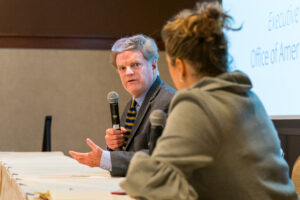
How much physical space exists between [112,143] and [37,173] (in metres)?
0.40

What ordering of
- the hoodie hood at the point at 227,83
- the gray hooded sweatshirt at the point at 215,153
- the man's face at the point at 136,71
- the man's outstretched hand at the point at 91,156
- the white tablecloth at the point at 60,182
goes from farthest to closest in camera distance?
the man's face at the point at 136,71, the man's outstretched hand at the point at 91,156, the white tablecloth at the point at 60,182, the hoodie hood at the point at 227,83, the gray hooded sweatshirt at the point at 215,153

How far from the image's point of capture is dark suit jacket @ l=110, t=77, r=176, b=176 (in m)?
2.22

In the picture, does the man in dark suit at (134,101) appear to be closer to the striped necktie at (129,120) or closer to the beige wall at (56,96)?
the striped necktie at (129,120)

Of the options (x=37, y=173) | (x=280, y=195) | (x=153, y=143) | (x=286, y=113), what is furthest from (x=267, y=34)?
(x=280, y=195)

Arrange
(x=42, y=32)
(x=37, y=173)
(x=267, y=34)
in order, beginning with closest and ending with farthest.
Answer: (x=37, y=173) → (x=267, y=34) → (x=42, y=32)

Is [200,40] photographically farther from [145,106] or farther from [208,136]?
[145,106]

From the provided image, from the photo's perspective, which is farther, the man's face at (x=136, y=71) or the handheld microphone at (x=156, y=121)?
the man's face at (x=136, y=71)

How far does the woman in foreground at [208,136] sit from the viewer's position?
1.02 m

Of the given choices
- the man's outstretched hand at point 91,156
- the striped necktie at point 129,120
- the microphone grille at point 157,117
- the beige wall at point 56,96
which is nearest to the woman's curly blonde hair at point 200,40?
the microphone grille at point 157,117

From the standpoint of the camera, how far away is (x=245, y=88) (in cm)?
116

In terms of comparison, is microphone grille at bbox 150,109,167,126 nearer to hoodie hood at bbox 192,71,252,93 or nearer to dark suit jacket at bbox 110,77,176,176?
hoodie hood at bbox 192,71,252,93

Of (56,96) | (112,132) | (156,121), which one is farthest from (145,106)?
(56,96)

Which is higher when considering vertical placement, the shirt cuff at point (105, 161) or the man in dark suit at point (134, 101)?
the man in dark suit at point (134, 101)

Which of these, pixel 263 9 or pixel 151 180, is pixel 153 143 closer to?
pixel 151 180
